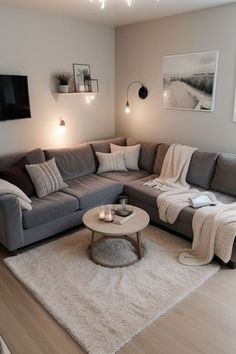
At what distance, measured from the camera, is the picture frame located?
418 centimetres

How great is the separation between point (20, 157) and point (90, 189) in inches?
37.9

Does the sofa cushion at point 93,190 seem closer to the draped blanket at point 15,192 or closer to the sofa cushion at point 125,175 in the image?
the sofa cushion at point 125,175

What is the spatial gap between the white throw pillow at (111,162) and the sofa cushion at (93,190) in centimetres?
25

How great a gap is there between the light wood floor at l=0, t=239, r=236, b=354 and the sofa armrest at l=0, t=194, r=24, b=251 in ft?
1.55

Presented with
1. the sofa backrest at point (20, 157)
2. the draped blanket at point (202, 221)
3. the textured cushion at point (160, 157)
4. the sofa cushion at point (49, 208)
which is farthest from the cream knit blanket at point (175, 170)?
the sofa backrest at point (20, 157)

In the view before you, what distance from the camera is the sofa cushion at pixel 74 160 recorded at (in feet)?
12.5

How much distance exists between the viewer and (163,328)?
2.00 metres

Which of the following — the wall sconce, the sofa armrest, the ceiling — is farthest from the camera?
the wall sconce

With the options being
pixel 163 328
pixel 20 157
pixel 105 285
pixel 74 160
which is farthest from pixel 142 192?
pixel 163 328

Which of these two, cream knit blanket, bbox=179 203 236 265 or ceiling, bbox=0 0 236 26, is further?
ceiling, bbox=0 0 236 26

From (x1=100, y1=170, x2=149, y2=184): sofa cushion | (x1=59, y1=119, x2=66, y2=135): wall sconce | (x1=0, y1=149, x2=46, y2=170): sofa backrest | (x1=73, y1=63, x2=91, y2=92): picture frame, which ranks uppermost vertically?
(x1=73, y1=63, x2=91, y2=92): picture frame

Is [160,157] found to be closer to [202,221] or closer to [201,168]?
[201,168]

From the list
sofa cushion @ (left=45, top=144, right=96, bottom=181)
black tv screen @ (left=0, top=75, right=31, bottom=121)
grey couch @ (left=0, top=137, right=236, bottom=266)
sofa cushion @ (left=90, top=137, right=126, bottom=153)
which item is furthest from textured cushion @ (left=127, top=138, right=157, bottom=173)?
black tv screen @ (left=0, top=75, right=31, bottom=121)

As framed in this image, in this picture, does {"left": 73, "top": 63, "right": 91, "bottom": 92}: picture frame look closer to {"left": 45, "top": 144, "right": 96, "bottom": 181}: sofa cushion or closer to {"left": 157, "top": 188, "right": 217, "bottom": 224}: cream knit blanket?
{"left": 45, "top": 144, "right": 96, "bottom": 181}: sofa cushion
